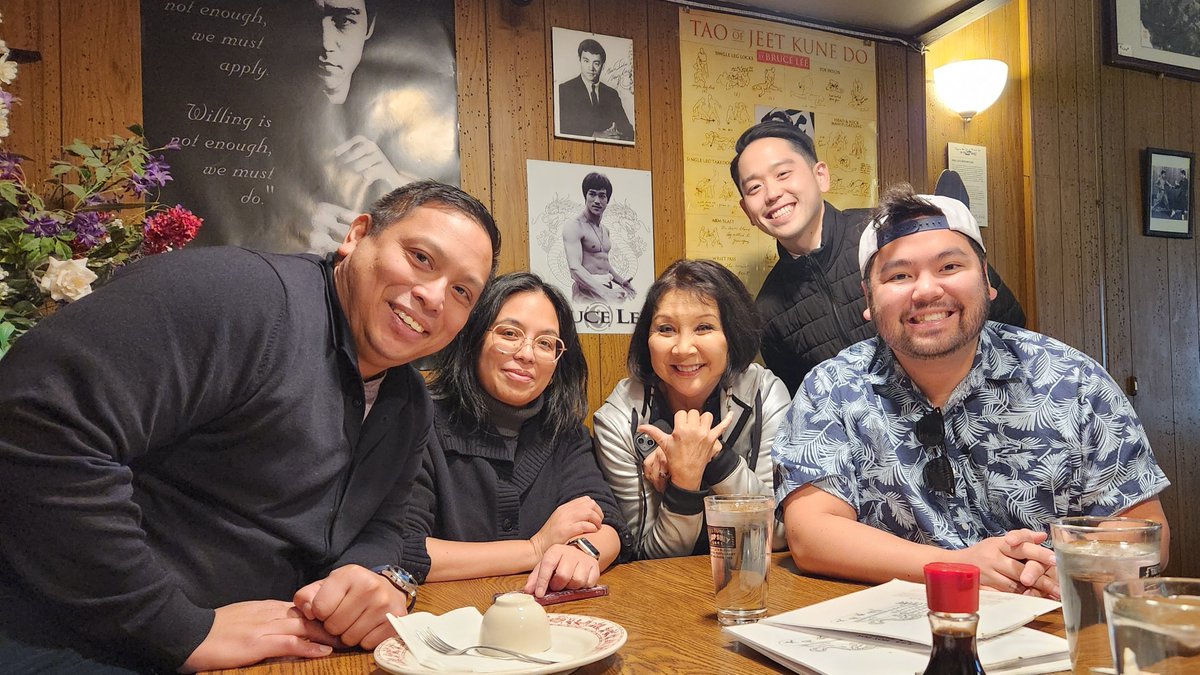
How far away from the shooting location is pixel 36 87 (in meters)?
2.20

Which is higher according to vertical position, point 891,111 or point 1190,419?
point 891,111

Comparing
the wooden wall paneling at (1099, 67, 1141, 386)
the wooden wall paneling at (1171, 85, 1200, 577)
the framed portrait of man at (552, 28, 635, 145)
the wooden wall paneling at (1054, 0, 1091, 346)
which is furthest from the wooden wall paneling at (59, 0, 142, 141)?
the wooden wall paneling at (1171, 85, 1200, 577)

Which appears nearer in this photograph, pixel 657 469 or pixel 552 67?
pixel 657 469

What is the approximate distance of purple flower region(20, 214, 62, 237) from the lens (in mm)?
1731

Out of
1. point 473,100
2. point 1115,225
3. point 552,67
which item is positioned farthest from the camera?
point 1115,225

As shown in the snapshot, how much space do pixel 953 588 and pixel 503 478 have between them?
4.88 feet

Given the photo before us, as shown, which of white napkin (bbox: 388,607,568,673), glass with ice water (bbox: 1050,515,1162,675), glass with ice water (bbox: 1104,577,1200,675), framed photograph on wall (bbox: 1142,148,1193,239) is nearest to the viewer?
glass with ice water (bbox: 1104,577,1200,675)

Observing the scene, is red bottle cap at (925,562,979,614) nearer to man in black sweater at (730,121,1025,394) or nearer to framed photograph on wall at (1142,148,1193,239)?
man in black sweater at (730,121,1025,394)

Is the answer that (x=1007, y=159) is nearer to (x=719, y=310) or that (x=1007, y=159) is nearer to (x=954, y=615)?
(x=719, y=310)

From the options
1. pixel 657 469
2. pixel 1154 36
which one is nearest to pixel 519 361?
pixel 657 469

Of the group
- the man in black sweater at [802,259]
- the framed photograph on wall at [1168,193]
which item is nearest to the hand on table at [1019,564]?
the man in black sweater at [802,259]

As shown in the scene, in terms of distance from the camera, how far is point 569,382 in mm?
2178

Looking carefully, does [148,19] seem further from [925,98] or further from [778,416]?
[925,98]

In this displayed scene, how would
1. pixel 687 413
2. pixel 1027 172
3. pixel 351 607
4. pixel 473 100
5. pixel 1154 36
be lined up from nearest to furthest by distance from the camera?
pixel 351 607, pixel 687 413, pixel 473 100, pixel 1027 172, pixel 1154 36
